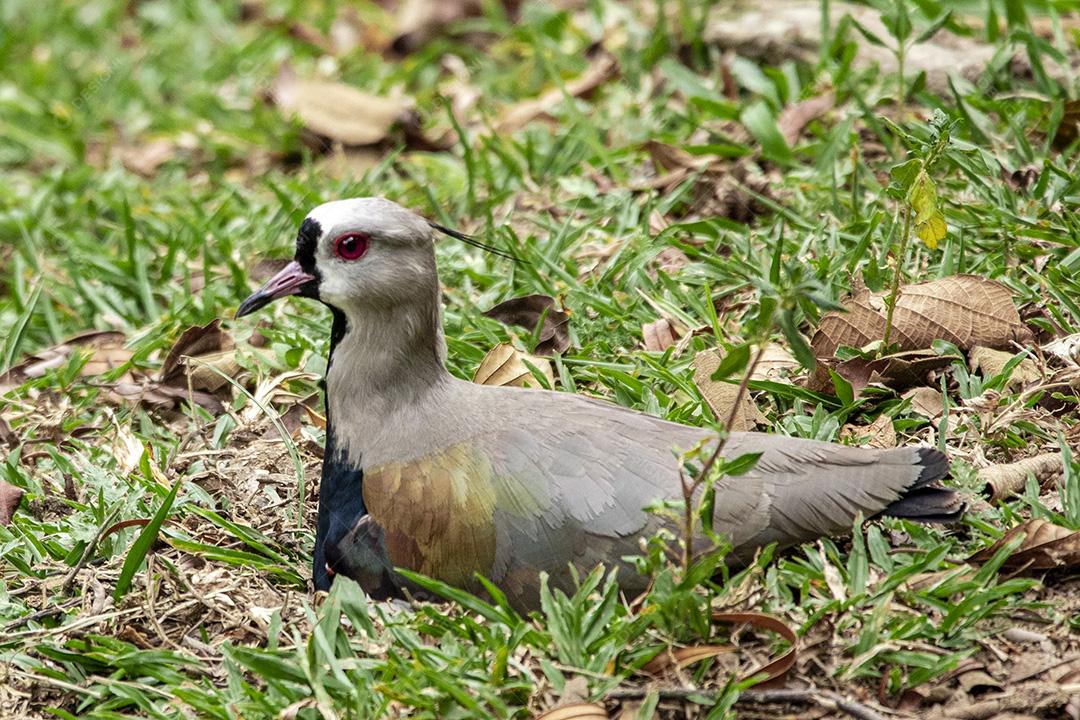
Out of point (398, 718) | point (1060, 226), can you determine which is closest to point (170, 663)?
point (398, 718)

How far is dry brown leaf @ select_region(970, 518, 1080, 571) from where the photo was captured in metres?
3.35

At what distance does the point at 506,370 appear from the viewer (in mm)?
4484

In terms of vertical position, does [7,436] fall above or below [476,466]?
below

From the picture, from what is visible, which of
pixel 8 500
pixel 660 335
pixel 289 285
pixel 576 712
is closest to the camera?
pixel 576 712

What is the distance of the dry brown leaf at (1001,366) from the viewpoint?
13.5 feet

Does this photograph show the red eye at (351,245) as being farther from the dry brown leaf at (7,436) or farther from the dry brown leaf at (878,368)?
the dry brown leaf at (7,436)

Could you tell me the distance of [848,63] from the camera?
578 cm

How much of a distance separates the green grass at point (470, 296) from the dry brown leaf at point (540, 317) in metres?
0.10

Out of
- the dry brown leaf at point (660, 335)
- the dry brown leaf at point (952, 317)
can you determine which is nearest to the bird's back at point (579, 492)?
the dry brown leaf at point (952, 317)

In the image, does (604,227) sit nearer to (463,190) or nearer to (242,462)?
(463,190)

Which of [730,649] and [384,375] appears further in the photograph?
[384,375]

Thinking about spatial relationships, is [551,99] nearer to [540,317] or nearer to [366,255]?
[540,317]

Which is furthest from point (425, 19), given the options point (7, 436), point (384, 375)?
point (384, 375)

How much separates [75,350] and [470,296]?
146 centimetres
